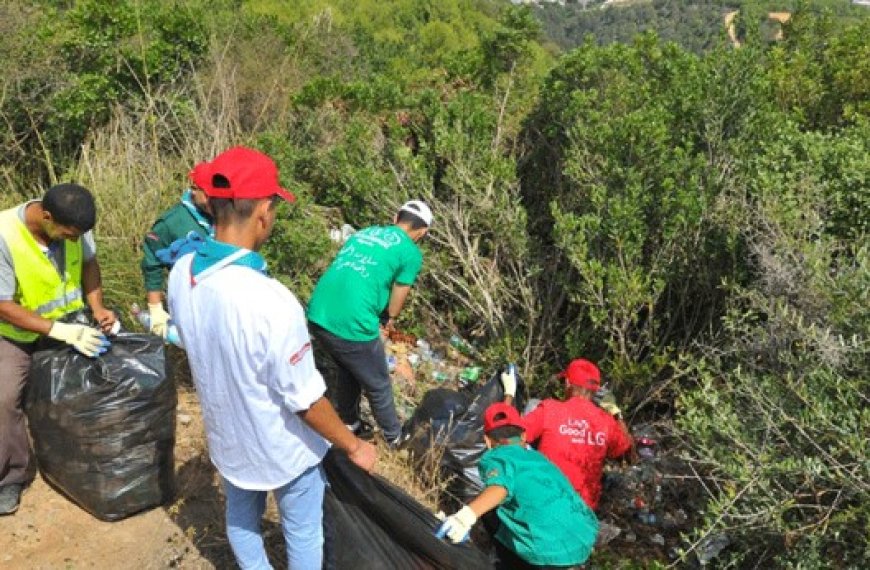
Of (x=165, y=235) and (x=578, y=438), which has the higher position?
(x=165, y=235)

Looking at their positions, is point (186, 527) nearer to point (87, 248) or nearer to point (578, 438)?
point (87, 248)

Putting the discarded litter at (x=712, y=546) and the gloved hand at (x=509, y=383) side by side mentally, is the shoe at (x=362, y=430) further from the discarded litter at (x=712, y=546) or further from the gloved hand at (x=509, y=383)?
the discarded litter at (x=712, y=546)

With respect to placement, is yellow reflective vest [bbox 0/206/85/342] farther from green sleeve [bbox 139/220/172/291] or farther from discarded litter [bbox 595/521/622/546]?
discarded litter [bbox 595/521/622/546]

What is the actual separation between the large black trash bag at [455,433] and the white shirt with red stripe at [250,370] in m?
1.39

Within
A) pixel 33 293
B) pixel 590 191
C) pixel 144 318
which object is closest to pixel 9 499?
pixel 33 293

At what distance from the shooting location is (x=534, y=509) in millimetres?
2674

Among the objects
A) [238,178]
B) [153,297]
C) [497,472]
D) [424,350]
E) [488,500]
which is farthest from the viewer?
[424,350]

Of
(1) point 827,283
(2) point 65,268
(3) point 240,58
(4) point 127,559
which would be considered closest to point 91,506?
(4) point 127,559

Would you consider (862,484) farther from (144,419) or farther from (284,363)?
(144,419)

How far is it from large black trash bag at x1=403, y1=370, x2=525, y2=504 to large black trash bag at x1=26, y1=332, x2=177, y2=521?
122 centimetres

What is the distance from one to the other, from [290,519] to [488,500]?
0.65 m

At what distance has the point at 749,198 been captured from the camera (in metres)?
4.39

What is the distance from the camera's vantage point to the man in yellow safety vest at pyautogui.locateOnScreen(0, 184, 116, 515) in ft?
9.39

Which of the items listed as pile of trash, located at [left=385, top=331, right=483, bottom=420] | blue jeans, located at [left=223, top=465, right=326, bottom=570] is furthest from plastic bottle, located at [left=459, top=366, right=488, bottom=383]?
blue jeans, located at [left=223, top=465, right=326, bottom=570]
